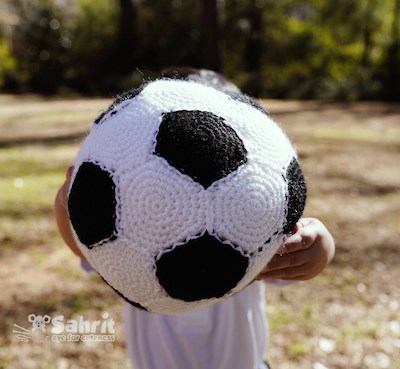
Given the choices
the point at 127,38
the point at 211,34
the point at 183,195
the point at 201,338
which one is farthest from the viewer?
the point at 127,38

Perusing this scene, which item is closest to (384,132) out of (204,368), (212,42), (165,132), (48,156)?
(212,42)

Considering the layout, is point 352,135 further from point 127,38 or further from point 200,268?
point 127,38

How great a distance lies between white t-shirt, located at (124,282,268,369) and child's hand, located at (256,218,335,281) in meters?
0.36

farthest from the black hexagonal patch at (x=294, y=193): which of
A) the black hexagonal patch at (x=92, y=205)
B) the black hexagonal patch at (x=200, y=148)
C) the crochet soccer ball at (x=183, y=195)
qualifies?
the black hexagonal patch at (x=92, y=205)

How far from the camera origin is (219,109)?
1.05 m

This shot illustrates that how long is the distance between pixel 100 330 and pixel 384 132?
7.48 metres

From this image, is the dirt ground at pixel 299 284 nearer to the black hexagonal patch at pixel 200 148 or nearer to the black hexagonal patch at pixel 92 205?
the black hexagonal patch at pixel 92 205

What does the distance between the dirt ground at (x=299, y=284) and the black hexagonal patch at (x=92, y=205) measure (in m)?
1.56

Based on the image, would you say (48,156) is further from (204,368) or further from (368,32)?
(368,32)

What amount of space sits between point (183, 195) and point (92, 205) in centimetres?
21

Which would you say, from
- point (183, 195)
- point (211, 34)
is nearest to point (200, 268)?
point (183, 195)

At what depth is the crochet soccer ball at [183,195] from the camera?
983 millimetres

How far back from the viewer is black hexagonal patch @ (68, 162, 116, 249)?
3.34 feet

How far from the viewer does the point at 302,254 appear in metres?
1.31
